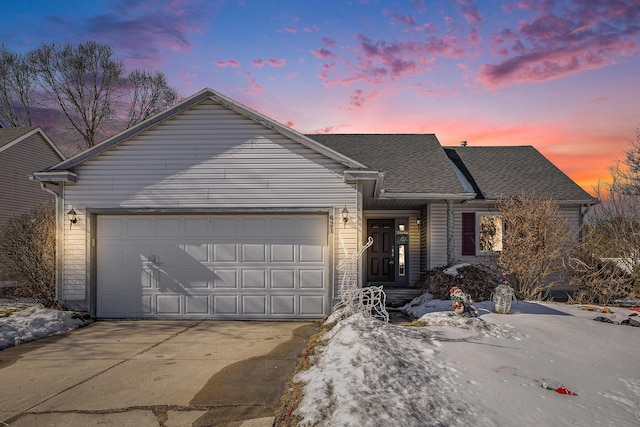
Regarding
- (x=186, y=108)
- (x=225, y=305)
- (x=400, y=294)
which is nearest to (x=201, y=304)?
(x=225, y=305)

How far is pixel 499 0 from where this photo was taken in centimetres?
1060

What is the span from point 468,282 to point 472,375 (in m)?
7.01

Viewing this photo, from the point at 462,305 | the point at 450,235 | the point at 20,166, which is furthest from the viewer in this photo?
the point at 20,166

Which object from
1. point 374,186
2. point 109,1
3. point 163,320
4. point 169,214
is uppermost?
point 109,1

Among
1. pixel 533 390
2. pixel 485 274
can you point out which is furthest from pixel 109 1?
pixel 533 390

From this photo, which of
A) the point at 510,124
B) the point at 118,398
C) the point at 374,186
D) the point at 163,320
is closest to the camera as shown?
the point at 118,398

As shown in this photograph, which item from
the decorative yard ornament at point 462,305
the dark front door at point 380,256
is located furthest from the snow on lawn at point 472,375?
the dark front door at point 380,256

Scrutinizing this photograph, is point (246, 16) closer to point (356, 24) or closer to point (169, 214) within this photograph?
point (356, 24)

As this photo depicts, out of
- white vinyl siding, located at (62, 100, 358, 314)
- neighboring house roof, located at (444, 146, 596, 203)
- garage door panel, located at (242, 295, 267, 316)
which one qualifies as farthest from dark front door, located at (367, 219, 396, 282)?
garage door panel, located at (242, 295, 267, 316)

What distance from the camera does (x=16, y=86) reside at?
28734 millimetres

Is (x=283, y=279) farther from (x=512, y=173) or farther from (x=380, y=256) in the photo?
(x=512, y=173)

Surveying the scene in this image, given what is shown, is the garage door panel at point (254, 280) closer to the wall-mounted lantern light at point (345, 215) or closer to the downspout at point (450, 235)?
the wall-mounted lantern light at point (345, 215)

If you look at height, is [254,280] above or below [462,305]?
above

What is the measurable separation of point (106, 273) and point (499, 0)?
11.7 metres
